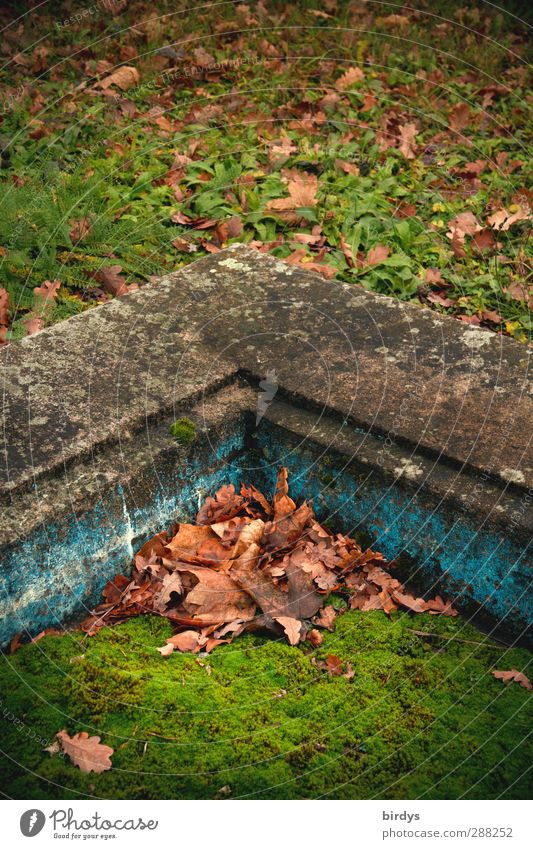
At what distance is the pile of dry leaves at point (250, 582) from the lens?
2316 mm

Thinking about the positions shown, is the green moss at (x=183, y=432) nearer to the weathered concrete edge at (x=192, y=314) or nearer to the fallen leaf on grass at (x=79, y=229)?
the weathered concrete edge at (x=192, y=314)

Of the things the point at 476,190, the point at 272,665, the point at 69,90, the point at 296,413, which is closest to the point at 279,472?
the point at 296,413

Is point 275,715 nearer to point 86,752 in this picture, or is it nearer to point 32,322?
point 86,752

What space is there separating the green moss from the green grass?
132cm

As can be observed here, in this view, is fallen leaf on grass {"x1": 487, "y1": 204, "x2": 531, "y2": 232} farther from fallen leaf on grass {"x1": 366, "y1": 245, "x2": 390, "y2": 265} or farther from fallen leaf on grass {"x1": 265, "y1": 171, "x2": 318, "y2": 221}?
fallen leaf on grass {"x1": 265, "y1": 171, "x2": 318, "y2": 221}

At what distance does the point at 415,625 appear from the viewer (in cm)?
233

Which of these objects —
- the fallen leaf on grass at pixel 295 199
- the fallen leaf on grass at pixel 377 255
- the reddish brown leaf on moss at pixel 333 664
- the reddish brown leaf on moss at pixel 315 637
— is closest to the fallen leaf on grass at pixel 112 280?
the fallen leaf on grass at pixel 295 199

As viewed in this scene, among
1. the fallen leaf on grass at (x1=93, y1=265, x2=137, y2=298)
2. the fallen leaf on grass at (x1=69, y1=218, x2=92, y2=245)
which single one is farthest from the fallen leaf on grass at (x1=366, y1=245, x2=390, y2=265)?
the fallen leaf on grass at (x1=69, y1=218, x2=92, y2=245)

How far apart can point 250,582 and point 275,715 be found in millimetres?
445

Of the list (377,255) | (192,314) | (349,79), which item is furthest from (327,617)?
(349,79)

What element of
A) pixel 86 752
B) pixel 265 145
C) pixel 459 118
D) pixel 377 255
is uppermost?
pixel 459 118

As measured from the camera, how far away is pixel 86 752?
189 cm

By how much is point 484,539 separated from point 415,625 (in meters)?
0.32

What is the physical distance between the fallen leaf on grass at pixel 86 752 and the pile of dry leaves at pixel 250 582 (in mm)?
349
